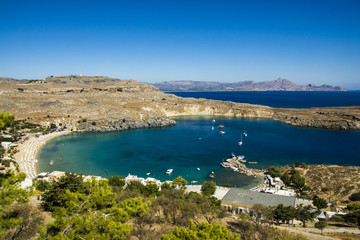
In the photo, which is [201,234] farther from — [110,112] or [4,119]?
[110,112]

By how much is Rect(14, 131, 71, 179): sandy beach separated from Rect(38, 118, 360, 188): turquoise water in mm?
1513

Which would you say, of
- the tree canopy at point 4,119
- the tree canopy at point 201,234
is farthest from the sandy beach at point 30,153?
the tree canopy at point 201,234

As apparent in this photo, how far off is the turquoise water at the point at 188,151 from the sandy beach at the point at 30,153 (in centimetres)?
151

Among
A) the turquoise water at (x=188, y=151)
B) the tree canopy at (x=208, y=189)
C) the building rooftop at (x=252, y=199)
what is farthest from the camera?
→ the turquoise water at (x=188, y=151)

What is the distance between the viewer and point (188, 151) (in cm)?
5078

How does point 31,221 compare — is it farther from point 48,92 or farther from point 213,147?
point 48,92

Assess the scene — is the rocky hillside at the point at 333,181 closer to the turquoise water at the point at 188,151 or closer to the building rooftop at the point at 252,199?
the turquoise water at the point at 188,151

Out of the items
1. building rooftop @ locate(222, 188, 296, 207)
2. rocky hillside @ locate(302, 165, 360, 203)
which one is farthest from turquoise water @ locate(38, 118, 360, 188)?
building rooftop @ locate(222, 188, 296, 207)

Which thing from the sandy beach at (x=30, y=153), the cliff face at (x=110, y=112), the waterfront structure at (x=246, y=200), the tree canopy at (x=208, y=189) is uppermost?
the cliff face at (x=110, y=112)

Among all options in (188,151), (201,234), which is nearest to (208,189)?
(201,234)

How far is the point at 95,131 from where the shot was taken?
7056 cm

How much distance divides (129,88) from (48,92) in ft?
166

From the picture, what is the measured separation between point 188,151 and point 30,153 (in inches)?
1309

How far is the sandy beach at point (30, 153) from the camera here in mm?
36897
